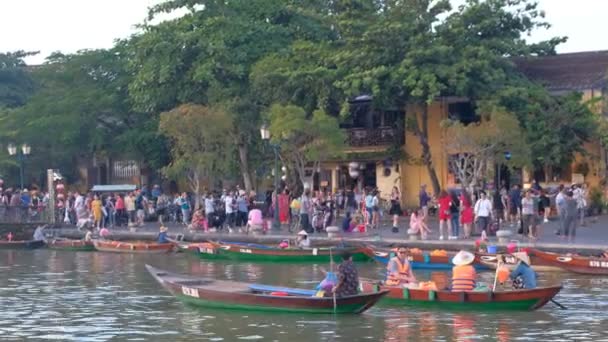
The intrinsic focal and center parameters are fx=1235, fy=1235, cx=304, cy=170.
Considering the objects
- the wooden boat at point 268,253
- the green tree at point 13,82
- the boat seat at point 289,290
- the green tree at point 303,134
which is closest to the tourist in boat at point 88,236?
the wooden boat at point 268,253

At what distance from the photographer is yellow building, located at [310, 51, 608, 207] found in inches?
2028

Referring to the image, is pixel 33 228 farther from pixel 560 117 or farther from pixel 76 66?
pixel 560 117

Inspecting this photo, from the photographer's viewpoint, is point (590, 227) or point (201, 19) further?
point (201, 19)

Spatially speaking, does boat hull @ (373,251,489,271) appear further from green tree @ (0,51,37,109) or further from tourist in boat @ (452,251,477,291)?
green tree @ (0,51,37,109)

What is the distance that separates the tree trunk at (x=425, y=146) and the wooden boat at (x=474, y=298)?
24.6 meters

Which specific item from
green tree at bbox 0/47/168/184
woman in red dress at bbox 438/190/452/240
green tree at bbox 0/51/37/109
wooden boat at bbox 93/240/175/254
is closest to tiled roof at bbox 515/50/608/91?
woman in red dress at bbox 438/190/452/240

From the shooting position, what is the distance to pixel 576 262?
106ft

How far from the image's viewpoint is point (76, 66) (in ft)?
199

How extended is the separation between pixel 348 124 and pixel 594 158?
38.1 feet

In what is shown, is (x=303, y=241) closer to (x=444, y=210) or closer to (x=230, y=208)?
(x=444, y=210)

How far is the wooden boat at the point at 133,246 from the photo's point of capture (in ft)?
140

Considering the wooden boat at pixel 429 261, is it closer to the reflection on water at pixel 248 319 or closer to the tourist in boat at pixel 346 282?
the reflection on water at pixel 248 319

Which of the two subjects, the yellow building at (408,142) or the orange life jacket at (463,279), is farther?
the yellow building at (408,142)

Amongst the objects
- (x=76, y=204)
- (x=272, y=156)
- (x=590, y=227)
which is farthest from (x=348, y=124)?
(x=590, y=227)
